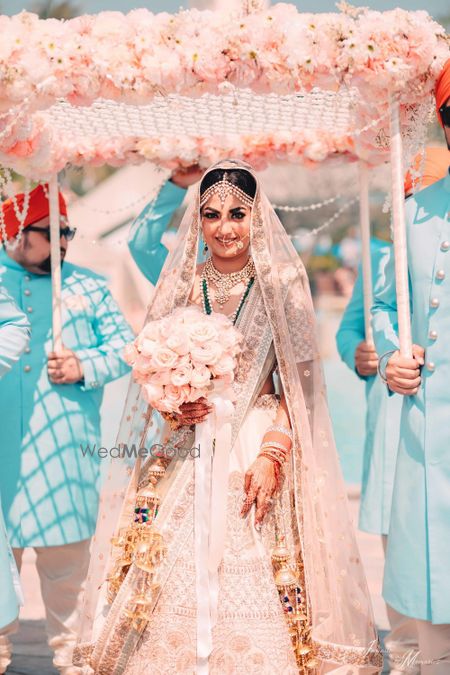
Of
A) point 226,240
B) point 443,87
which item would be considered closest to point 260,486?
point 226,240

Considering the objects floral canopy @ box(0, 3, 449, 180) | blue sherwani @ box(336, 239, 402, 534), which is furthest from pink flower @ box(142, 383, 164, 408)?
blue sherwani @ box(336, 239, 402, 534)

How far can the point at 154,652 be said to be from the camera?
3508mm

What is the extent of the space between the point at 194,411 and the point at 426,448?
87cm

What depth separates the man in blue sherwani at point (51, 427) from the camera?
4773 mm

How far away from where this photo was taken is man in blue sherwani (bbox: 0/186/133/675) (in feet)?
15.7

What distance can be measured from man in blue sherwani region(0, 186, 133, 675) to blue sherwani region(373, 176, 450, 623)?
6.03ft

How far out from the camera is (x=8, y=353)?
4031 millimetres

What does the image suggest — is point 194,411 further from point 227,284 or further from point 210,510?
point 227,284

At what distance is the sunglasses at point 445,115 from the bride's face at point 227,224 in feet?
2.77

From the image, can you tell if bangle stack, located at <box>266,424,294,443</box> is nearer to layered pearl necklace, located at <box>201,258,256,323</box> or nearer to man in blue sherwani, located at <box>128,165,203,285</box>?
layered pearl necklace, located at <box>201,258,256,323</box>

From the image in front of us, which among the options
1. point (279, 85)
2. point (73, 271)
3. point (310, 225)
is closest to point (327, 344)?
point (310, 225)

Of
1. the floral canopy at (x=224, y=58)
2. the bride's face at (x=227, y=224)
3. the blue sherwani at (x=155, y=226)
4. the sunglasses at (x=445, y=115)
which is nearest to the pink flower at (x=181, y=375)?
the bride's face at (x=227, y=224)

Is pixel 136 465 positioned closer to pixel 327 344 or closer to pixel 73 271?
pixel 73 271

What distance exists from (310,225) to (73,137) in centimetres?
2525
